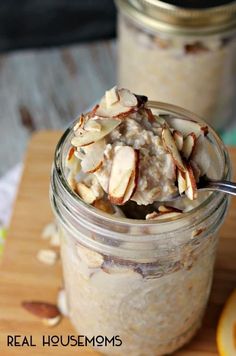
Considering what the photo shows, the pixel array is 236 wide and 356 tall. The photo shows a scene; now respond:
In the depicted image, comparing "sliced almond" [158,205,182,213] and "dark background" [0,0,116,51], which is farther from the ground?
"sliced almond" [158,205,182,213]

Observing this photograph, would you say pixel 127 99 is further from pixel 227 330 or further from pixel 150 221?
pixel 227 330

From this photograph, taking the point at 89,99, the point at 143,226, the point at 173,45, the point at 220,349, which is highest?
the point at 143,226

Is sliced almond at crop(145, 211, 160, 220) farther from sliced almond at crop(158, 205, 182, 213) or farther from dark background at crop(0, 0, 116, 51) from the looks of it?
dark background at crop(0, 0, 116, 51)

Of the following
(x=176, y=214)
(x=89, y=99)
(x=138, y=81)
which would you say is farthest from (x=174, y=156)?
(x=89, y=99)

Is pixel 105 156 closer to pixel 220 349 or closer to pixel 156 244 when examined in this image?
pixel 156 244

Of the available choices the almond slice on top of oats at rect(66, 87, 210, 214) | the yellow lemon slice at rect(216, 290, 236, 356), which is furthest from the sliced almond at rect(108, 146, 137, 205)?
the yellow lemon slice at rect(216, 290, 236, 356)

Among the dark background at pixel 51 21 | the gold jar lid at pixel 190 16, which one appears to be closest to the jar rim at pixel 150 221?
the gold jar lid at pixel 190 16
